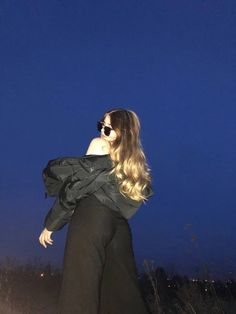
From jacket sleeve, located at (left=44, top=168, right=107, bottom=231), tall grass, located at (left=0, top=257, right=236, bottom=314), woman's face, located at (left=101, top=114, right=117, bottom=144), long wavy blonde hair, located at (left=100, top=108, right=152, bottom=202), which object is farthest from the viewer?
tall grass, located at (left=0, top=257, right=236, bottom=314)

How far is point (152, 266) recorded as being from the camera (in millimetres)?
6098

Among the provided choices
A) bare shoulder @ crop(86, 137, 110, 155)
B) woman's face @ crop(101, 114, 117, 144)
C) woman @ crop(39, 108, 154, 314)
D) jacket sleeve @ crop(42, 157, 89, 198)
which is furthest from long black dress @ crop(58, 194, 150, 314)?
woman's face @ crop(101, 114, 117, 144)

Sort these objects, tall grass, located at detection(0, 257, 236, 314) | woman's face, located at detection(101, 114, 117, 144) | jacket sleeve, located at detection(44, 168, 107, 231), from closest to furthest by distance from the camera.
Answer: jacket sleeve, located at detection(44, 168, 107, 231) < woman's face, located at detection(101, 114, 117, 144) < tall grass, located at detection(0, 257, 236, 314)

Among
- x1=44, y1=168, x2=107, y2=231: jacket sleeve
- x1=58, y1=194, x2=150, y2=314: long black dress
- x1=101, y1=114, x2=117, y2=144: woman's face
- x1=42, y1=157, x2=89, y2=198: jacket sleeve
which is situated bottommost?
x1=58, y1=194, x2=150, y2=314: long black dress

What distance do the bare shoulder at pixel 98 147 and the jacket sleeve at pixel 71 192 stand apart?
17 centimetres

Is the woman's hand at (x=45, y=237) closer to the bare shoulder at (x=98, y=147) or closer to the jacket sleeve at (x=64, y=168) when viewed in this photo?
the jacket sleeve at (x=64, y=168)

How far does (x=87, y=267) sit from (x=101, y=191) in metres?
0.59

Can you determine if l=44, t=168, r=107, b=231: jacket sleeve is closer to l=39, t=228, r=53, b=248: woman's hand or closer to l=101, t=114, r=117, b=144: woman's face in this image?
l=39, t=228, r=53, b=248: woman's hand

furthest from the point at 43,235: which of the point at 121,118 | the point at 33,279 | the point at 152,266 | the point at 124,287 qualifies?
the point at 33,279

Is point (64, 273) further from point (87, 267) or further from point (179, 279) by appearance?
point (179, 279)

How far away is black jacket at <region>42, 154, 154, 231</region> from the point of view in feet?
12.9

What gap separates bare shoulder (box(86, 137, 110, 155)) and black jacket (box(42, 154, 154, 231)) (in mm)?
93

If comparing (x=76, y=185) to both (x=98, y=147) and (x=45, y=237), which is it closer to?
(x=98, y=147)

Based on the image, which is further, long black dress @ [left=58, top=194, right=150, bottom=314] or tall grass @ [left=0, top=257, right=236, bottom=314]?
tall grass @ [left=0, top=257, right=236, bottom=314]
